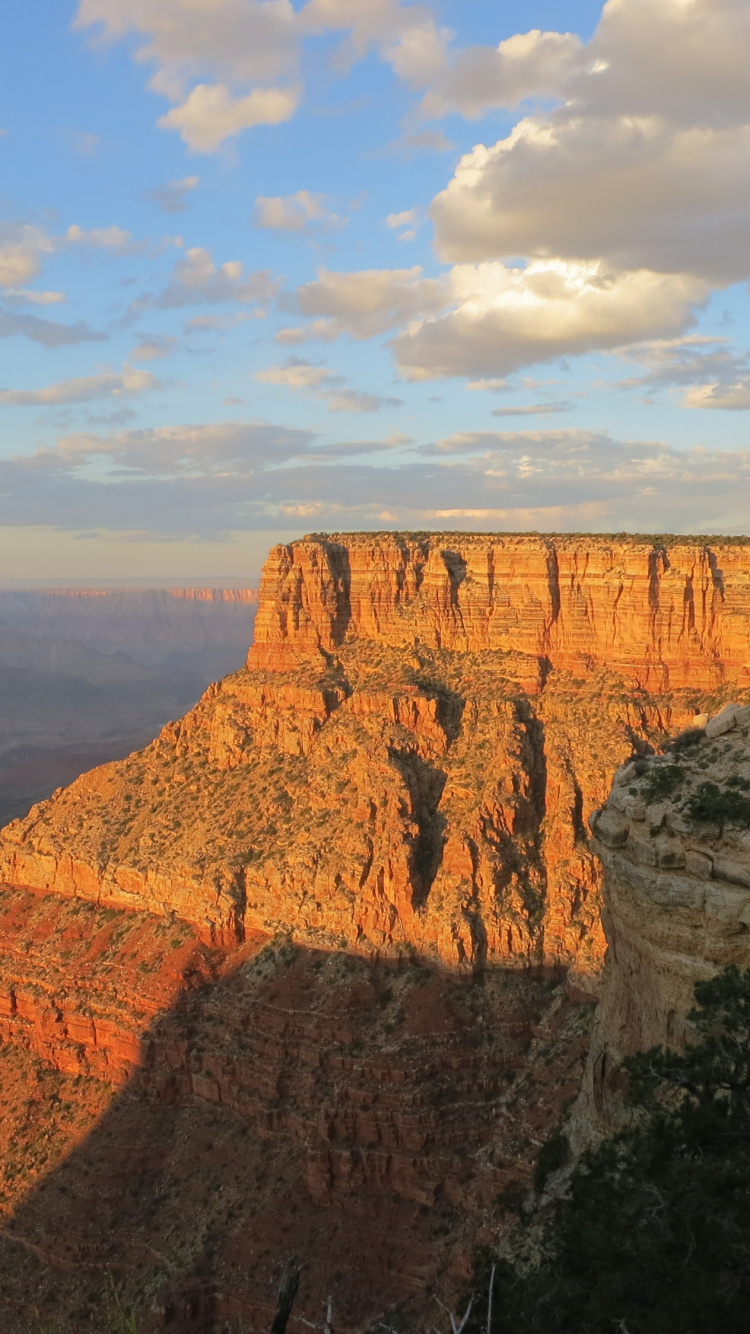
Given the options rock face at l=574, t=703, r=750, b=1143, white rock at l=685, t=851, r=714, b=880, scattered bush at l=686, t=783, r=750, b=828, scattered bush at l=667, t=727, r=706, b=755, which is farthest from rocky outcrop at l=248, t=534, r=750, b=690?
white rock at l=685, t=851, r=714, b=880

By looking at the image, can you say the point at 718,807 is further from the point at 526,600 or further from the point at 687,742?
the point at 526,600

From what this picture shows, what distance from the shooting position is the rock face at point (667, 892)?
A: 32.7 metres

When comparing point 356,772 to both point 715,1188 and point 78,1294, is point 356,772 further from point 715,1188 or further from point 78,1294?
point 715,1188

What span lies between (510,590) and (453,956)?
31.8 m

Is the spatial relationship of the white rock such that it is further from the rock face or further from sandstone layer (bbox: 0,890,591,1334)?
sandstone layer (bbox: 0,890,591,1334)

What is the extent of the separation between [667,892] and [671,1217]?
11728 millimetres

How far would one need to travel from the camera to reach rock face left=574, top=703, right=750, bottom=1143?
32.7 metres

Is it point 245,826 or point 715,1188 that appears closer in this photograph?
point 715,1188

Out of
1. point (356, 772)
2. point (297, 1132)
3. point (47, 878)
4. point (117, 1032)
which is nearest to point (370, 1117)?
point (297, 1132)

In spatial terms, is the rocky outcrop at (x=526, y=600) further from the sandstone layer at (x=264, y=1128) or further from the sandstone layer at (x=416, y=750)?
the sandstone layer at (x=264, y=1128)

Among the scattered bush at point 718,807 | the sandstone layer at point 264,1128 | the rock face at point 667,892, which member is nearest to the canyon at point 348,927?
the sandstone layer at point 264,1128

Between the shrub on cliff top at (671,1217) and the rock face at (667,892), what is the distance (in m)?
5.43

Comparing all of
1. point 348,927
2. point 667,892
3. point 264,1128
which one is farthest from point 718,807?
point 264,1128

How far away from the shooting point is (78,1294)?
52656mm
